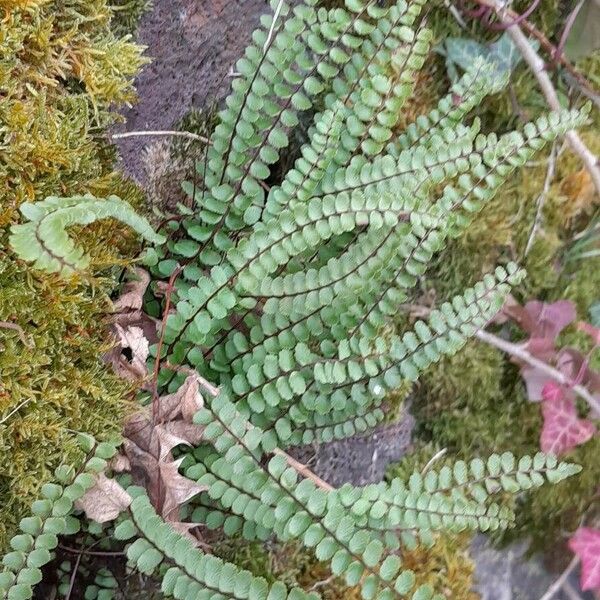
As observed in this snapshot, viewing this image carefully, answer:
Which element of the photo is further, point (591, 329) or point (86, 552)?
point (591, 329)

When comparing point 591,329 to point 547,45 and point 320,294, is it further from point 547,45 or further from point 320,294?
point 320,294

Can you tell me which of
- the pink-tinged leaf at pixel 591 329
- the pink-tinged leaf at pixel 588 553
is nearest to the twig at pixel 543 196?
the pink-tinged leaf at pixel 591 329

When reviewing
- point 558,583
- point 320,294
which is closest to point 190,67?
point 320,294

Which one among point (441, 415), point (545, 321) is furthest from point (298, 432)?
point (545, 321)

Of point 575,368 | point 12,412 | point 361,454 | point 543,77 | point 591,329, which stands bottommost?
point 361,454

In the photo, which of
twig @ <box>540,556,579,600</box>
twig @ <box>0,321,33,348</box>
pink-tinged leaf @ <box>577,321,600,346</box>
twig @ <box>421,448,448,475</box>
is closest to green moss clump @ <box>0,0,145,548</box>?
twig @ <box>0,321,33,348</box>

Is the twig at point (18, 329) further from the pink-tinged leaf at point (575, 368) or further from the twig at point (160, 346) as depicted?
the pink-tinged leaf at point (575, 368)
